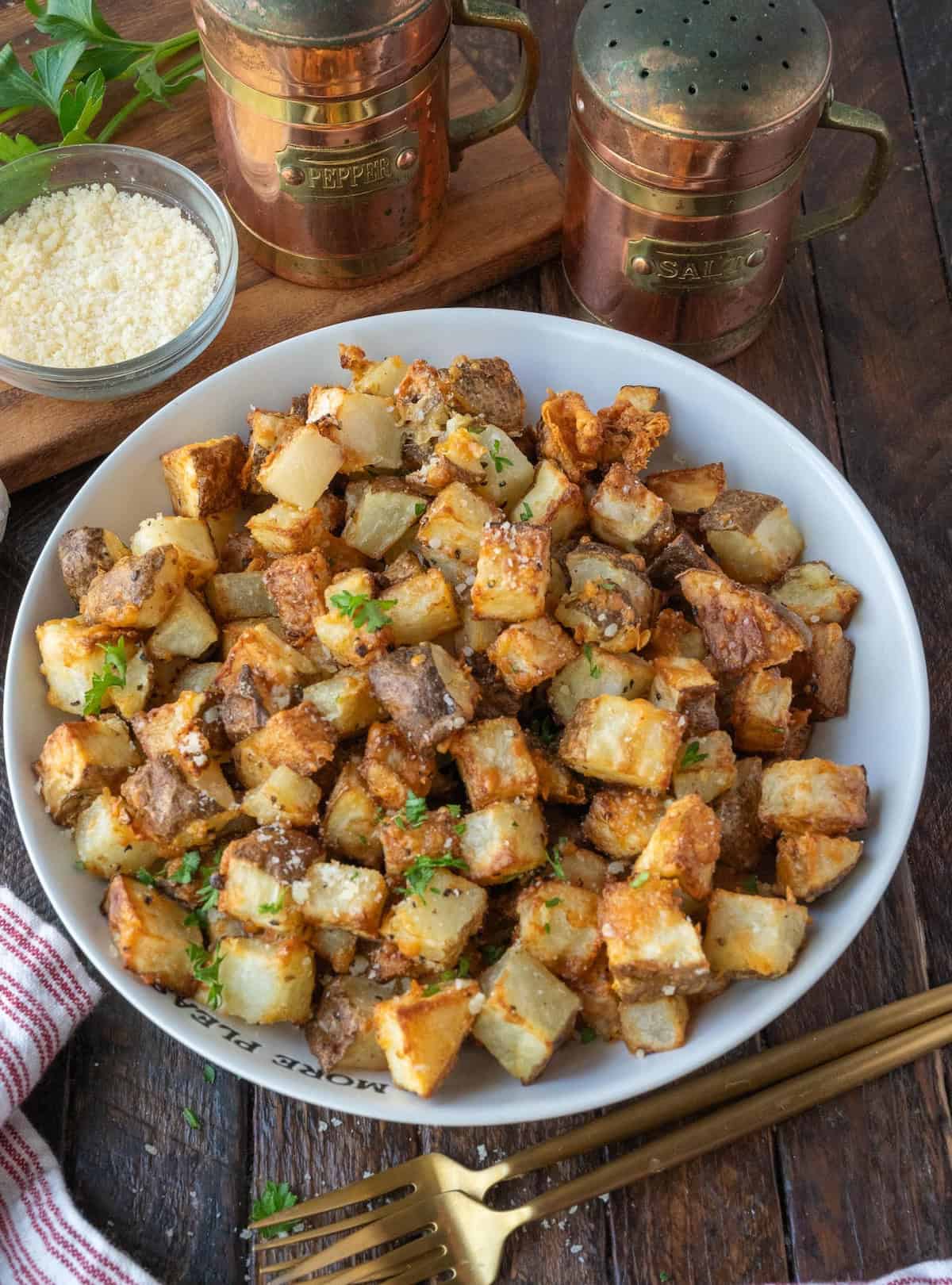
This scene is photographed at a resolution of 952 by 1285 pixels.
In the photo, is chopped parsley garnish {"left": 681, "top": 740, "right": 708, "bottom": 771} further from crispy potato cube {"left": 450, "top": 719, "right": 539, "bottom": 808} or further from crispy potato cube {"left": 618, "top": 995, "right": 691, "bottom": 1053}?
crispy potato cube {"left": 618, "top": 995, "right": 691, "bottom": 1053}

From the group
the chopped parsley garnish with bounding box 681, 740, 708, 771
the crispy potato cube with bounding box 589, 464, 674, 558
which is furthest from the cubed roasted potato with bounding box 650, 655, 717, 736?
the crispy potato cube with bounding box 589, 464, 674, 558

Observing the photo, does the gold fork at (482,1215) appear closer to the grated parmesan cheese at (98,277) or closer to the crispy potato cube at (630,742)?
the crispy potato cube at (630,742)

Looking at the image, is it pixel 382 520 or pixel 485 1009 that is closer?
pixel 485 1009

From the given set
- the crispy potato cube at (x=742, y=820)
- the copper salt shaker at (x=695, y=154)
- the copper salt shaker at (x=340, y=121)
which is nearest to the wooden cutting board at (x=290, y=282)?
the copper salt shaker at (x=340, y=121)

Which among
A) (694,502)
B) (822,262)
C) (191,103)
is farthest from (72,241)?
(822,262)

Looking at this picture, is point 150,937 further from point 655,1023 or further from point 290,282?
point 290,282

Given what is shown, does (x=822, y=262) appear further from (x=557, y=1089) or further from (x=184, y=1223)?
(x=184, y=1223)
